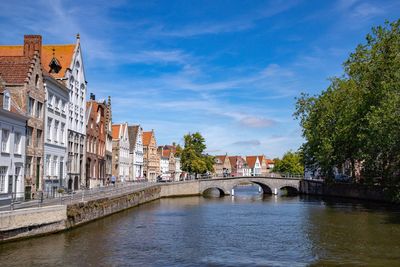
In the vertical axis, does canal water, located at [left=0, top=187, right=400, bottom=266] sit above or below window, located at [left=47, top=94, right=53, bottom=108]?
below

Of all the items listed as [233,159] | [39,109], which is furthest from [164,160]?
[39,109]

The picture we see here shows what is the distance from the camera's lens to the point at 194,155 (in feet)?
300

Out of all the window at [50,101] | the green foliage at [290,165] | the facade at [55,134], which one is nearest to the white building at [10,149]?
the facade at [55,134]

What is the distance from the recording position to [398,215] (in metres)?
40.8

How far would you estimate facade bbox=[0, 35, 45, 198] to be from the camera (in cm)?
3572

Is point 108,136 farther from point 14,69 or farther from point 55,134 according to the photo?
point 14,69

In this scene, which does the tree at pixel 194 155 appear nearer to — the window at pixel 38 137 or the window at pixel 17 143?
the window at pixel 38 137

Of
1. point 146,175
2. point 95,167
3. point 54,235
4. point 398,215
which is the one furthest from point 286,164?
point 54,235

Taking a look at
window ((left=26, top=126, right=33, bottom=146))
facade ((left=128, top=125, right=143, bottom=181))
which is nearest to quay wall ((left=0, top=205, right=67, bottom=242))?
window ((left=26, top=126, right=33, bottom=146))

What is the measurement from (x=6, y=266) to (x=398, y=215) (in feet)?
107

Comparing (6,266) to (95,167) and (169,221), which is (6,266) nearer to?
(169,221)

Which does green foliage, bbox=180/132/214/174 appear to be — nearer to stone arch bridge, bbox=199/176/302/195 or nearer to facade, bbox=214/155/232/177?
stone arch bridge, bbox=199/176/302/195

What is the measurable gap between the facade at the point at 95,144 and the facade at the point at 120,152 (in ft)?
45.3

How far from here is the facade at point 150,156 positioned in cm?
10219
